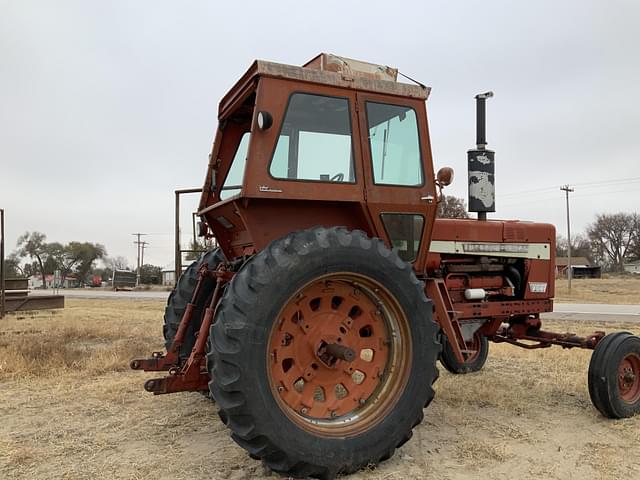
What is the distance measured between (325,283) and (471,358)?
3.35m

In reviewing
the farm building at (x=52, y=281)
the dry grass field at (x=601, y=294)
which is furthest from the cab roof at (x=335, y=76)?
the farm building at (x=52, y=281)

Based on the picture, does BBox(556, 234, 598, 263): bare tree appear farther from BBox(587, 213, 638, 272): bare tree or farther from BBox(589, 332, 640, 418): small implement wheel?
BBox(589, 332, 640, 418): small implement wheel

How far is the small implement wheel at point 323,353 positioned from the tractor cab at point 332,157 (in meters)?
0.42

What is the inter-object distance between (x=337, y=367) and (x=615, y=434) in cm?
228

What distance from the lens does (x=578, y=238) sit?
83.9m

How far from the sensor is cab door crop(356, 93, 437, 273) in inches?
155

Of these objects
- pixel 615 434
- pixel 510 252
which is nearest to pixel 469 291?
pixel 510 252

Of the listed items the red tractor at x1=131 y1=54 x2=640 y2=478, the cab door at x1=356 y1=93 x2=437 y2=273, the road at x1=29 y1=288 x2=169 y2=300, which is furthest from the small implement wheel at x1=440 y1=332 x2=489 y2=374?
the road at x1=29 y1=288 x2=169 y2=300

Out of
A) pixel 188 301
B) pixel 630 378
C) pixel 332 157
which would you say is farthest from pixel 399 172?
pixel 630 378

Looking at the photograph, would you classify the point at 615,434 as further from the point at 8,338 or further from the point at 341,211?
the point at 8,338

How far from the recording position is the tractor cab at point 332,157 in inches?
142

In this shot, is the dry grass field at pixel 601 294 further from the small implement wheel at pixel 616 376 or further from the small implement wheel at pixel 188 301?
the small implement wheel at pixel 188 301

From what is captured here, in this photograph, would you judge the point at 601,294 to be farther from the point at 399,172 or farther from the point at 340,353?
the point at 340,353

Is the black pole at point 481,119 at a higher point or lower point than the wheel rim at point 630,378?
higher
